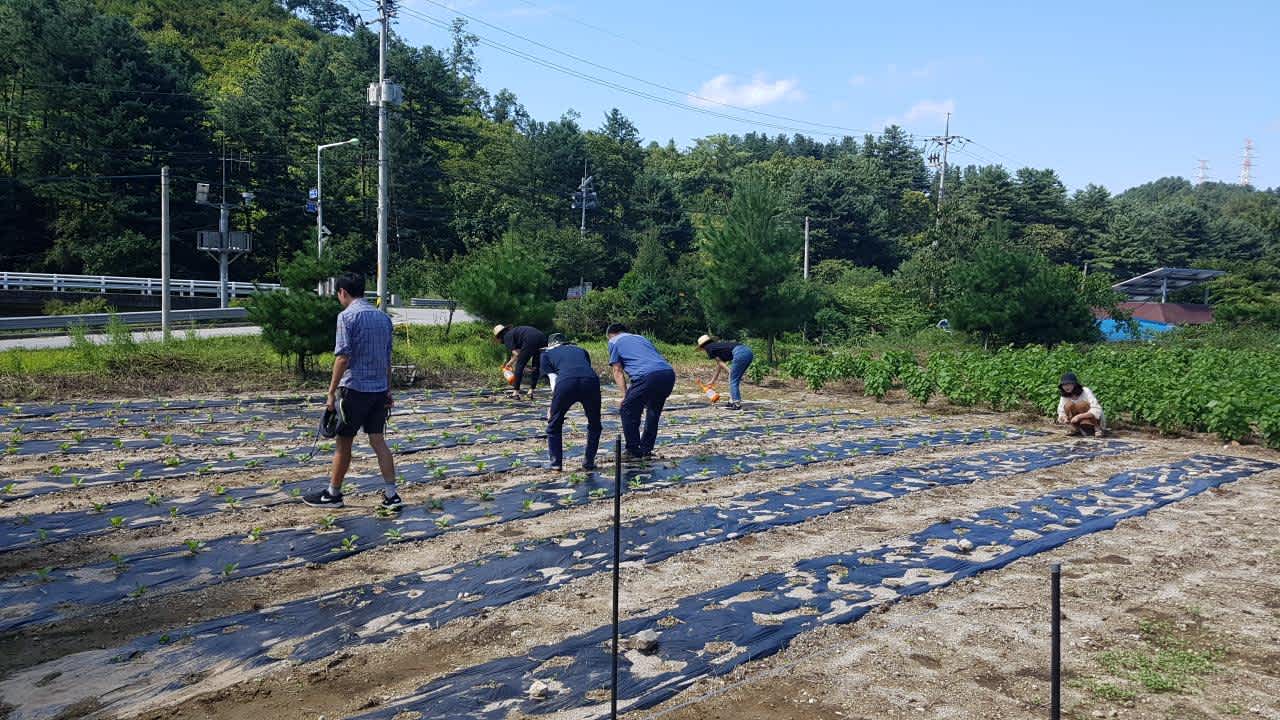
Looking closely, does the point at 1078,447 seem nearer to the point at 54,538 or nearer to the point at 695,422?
the point at 695,422

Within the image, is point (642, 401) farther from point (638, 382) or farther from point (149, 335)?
point (149, 335)

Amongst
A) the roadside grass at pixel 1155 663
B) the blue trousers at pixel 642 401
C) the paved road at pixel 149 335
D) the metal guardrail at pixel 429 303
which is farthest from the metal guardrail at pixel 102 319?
the roadside grass at pixel 1155 663

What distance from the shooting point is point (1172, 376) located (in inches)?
554

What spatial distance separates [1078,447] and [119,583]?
434 inches

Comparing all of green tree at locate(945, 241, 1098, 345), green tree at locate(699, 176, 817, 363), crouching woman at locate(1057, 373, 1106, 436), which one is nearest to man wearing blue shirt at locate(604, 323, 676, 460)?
crouching woman at locate(1057, 373, 1106, 436)

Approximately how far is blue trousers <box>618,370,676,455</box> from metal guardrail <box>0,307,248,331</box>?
670 inches

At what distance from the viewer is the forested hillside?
137 ft

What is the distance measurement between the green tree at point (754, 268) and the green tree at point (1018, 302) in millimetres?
5610

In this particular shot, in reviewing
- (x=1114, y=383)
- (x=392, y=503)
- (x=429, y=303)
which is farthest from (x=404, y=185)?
(x=392, y=503)

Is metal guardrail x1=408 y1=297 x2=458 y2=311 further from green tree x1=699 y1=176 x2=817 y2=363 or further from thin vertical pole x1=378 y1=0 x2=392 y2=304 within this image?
thin vertical pole x1=378 y1=0 x2=392 y2=304

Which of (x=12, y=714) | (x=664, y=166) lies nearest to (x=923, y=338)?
(x=12, y=714)

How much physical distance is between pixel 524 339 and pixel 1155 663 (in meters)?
11.5

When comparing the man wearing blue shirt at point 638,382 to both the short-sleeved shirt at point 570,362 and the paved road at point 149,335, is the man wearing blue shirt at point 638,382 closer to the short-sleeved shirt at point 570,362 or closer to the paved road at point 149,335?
the short-sleeved shirt at point 570,362

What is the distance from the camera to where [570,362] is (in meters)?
9.15
